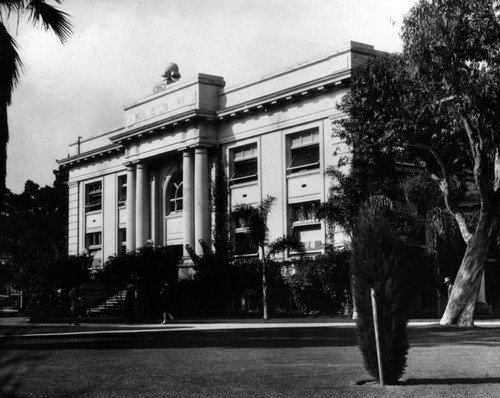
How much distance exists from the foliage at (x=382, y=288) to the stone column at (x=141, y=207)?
4060cm

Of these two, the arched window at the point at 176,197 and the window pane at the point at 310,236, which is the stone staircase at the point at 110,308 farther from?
the window pane at the point at 310,236

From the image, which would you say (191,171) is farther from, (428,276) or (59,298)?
(428,276)

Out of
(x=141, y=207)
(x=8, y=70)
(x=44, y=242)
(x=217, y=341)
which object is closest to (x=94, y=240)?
(x=141, y=207)

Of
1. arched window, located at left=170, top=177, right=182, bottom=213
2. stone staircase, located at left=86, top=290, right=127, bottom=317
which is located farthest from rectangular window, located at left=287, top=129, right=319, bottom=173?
stone staircase, located at left=86, top=290, right=127, bottom=317

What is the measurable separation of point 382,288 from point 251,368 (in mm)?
3520

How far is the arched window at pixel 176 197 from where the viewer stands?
48531 millimetres

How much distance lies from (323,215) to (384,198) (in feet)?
10.1

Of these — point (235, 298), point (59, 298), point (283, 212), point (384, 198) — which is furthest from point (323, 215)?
point (59, 298)

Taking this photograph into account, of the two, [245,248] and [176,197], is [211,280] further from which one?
[176,197]

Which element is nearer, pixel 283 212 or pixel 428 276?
pixel 428 276

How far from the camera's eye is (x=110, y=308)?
44312 millimetres

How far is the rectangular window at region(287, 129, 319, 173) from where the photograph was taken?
3981cm

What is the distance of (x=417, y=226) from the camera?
30.8 meters

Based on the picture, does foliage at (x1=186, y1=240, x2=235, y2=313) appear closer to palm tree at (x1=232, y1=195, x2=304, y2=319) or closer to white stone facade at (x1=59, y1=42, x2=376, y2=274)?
white stone facade at (x1=59, y1=42, x2=376, y2=274)
